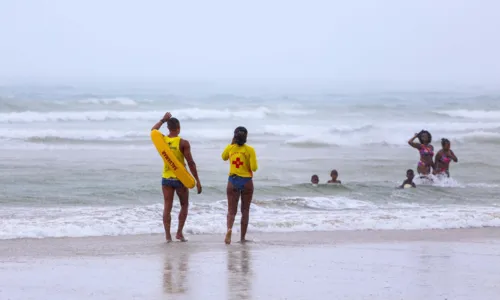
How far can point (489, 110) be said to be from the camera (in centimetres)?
5309

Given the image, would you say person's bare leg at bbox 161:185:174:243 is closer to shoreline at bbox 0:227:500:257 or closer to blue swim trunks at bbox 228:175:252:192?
shoreline at bbox 0:227:500:257

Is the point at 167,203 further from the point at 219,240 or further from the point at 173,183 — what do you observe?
the point at 219,240

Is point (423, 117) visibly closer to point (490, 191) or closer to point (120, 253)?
point (490, 191)

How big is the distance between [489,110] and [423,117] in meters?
8.82

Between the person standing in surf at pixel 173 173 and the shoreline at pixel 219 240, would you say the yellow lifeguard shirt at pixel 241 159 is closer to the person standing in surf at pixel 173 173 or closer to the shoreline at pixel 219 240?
→ the person standing in surf at pixel 173 173

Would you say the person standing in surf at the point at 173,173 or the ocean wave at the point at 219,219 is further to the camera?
the ocean wave at the point at 219,219

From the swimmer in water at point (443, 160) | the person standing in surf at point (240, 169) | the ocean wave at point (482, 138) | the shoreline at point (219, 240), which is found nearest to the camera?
the shoreline at point (219, 240)

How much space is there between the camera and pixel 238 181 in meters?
9.73

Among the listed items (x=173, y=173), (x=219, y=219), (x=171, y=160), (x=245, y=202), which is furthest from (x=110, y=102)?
(x=171, y=160)

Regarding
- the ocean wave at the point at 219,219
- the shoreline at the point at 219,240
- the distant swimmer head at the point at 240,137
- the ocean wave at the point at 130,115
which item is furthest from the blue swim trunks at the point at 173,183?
the ocean wave at the point at 130,115

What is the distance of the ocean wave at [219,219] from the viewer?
35.8 ft

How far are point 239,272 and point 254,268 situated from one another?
252mm

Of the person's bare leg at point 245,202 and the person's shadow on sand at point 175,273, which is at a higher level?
the person's bare leg at point 245,202

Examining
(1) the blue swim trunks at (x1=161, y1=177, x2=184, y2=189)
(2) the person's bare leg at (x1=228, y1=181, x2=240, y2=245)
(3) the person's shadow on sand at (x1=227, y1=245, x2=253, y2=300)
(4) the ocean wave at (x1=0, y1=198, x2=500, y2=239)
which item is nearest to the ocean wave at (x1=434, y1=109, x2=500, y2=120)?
(4) the ocean wave at (x1=0, y1=198, x2=500, y2=239)
